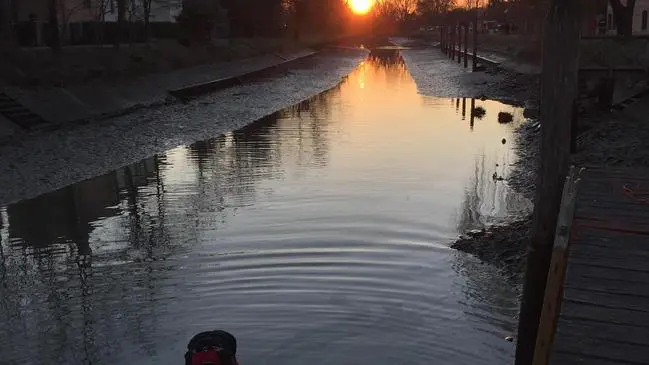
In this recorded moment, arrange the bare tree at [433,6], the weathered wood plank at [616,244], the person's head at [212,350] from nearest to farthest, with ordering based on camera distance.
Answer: the person's head at [212,350], the weathered wood plank at [616,244], the bare tree at [433,6]

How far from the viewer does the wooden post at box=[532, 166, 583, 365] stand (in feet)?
14.7

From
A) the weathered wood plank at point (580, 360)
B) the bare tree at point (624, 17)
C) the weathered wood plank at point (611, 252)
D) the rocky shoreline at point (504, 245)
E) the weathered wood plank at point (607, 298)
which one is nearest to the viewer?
the weathered wood plank at point (580, 360)

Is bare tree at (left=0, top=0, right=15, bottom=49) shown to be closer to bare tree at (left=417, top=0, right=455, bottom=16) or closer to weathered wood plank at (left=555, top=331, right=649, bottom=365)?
weathered wood plank at (left=555, top=331, right=649, bottom=365)

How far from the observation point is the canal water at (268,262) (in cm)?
709

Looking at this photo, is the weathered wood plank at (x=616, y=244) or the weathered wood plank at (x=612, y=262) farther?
the weathered wood plank at (x=616, y=244)

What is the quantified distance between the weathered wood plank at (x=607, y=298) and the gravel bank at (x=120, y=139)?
1124 centimetres

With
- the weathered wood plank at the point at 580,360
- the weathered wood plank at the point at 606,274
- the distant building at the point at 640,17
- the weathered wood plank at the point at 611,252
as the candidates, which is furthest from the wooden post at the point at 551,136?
the distant building at the point at 640,17

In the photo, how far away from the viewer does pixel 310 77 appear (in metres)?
48.0

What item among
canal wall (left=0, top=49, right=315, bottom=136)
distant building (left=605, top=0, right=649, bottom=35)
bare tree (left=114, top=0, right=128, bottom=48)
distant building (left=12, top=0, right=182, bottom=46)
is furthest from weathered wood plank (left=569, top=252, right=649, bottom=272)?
distant building (left=605, top=0, right=649, bottom=35)

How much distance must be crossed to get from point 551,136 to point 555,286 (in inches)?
60.0

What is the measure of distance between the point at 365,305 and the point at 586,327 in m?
3.73

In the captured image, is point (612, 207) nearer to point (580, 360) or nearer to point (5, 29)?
point (580, 360)

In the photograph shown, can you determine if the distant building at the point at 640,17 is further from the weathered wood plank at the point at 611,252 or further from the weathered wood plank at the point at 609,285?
the weathered wood plank at the point at 609,285

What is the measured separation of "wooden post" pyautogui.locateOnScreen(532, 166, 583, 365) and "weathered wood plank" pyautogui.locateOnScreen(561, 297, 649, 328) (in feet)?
0.29
